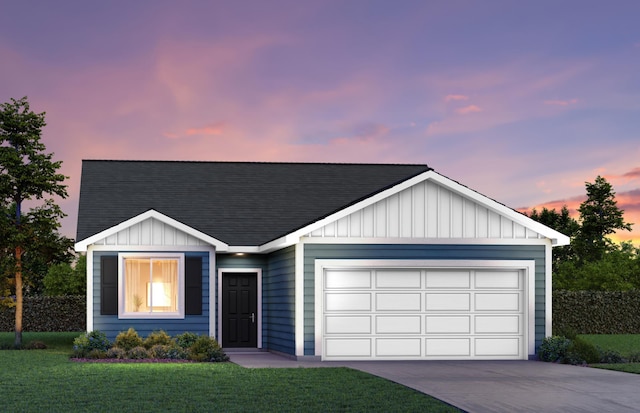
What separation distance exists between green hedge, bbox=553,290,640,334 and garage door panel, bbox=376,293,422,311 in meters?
15.0

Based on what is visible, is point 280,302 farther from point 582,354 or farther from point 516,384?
point 516,384

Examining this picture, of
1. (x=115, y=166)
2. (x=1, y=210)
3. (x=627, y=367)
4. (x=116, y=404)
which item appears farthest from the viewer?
(x=115, y=166)

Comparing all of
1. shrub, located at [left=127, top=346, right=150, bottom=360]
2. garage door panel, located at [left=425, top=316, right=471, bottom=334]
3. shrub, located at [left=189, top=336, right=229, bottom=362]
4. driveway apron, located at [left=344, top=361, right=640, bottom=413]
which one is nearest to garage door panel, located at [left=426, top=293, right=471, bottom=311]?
garage door panel, located at [left=425, top=316, right=471, bottom=334]

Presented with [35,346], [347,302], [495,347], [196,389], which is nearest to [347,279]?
[347,302]

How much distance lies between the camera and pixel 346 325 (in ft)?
67.7

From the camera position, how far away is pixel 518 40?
82.9ft

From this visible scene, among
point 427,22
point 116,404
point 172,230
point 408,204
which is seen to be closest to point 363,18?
point 427,22

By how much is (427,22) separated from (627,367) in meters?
10.7

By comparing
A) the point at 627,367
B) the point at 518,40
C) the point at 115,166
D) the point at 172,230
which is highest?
the point at 518,40

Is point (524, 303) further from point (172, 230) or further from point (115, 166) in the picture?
point (115, 166)

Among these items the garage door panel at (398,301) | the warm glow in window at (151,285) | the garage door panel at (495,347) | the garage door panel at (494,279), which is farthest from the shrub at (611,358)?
the warm glow in window at (151,285)

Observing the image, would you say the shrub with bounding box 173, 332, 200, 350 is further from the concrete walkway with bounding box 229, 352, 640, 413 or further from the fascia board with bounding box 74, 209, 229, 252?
the fascia board with bounding box 74, 209, 229, 252

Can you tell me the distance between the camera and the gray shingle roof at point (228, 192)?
26203 mm

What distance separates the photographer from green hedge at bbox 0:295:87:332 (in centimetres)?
3569
